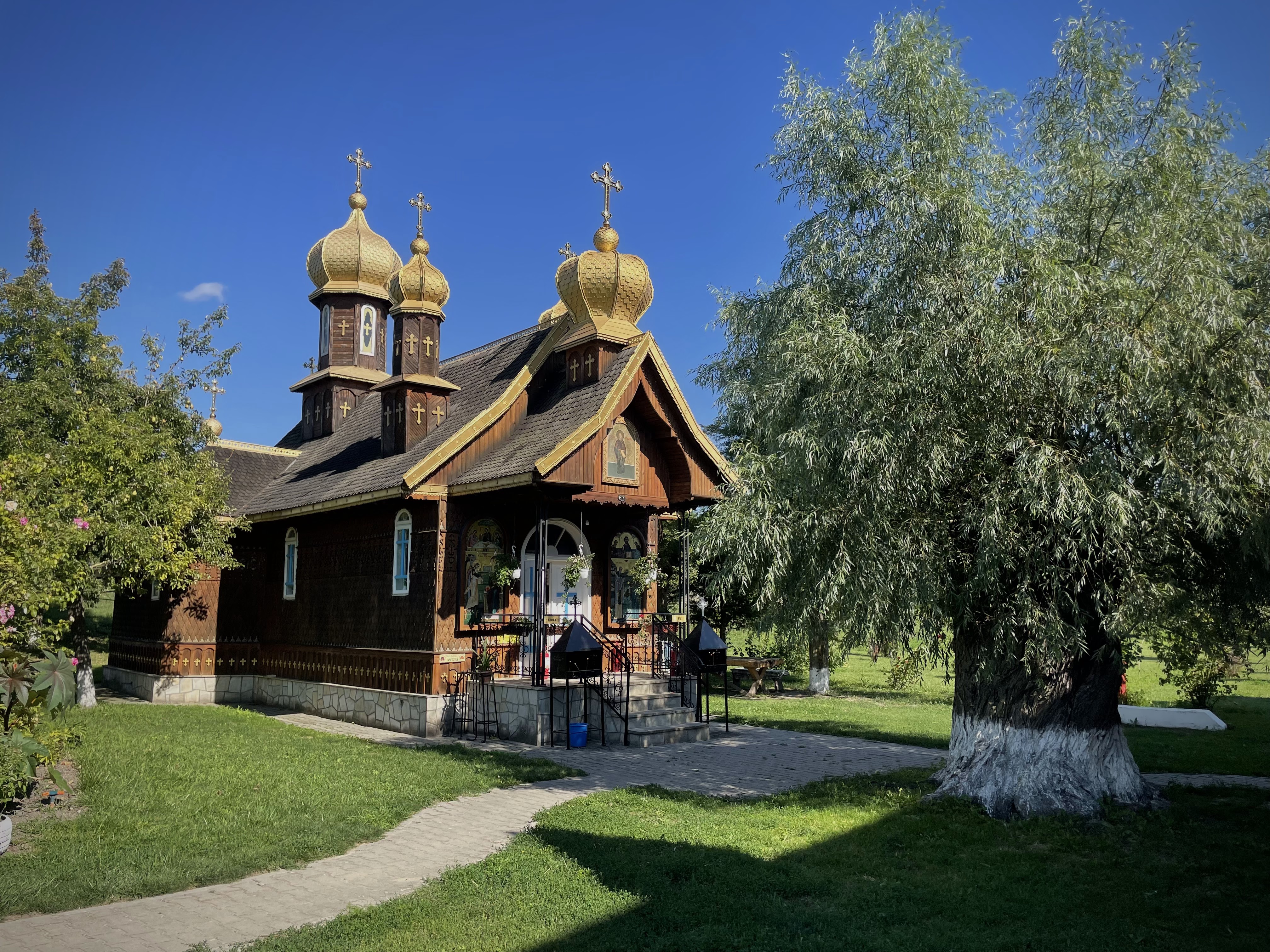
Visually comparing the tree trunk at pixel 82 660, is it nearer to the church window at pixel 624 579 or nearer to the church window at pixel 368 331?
the church window at pixel 368 331

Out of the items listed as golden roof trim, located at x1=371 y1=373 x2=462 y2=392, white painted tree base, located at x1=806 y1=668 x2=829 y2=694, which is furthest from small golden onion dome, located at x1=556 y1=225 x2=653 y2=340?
white painted tree base, located at x1=806 y1=668 x2=829 y2=694

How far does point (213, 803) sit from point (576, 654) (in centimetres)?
537

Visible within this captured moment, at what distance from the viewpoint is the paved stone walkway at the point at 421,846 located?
586 centimetres

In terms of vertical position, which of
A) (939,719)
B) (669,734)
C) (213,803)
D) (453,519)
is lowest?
(939,719)

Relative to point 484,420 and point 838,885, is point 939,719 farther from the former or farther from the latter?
point 838,885

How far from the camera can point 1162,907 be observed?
669 cm

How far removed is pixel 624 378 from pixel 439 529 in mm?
3822

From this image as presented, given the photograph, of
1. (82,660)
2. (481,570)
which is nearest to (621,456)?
(481,570)

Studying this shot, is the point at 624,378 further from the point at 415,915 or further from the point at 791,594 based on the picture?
the point at 415,915

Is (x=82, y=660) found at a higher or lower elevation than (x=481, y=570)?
lower

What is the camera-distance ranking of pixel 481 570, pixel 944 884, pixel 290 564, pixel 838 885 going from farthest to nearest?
pixel 290 564
pixel 481 570
pixel 944 884
pixel 838 885

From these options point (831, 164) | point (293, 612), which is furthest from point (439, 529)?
point (831, 164)

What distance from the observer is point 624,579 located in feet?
56.1

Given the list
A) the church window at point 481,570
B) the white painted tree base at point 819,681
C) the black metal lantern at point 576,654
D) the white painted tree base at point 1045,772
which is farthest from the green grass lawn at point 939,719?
the church window at point 481,570
